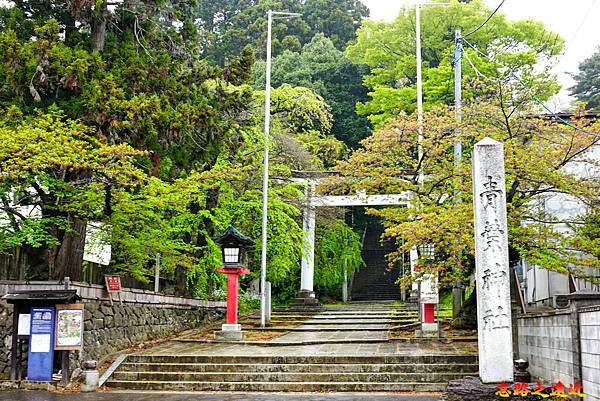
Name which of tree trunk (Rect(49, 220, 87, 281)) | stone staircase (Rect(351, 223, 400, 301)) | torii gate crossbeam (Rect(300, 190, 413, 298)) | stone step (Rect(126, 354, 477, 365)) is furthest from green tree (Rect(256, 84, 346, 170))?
stone step (Rect(126, 354, 477, 365))

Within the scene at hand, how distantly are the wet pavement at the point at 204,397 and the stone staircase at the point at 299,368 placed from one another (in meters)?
0.73

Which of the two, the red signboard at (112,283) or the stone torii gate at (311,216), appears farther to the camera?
the stone torii gate at (311,216)

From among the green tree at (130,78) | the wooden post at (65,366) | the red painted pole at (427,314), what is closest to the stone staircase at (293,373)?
the wooden post at (65,366)

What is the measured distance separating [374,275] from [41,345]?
25.9 m

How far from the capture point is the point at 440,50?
1214 inches

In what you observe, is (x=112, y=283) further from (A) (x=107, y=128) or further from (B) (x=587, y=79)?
(B) (x=587, y=79)

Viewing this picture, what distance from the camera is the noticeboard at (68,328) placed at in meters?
12.6

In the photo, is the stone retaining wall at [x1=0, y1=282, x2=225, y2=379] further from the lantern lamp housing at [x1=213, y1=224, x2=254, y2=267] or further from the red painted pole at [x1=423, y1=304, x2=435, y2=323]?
the red painted pole at [x1=423, y1=304, x2=435, y2=323]

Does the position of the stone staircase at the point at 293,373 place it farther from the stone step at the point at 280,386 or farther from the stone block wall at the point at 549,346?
the stone block wall at the point at 549,346

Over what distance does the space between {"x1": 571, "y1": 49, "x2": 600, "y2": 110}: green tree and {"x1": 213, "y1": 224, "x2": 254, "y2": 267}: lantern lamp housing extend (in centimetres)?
2715

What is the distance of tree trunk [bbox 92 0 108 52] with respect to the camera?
1598 centimetres

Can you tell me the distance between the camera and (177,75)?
16.8 meters

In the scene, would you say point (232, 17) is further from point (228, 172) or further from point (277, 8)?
point (228, 172)

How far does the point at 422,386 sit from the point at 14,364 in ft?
26.4
